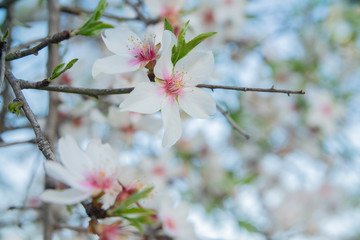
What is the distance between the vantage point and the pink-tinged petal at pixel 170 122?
661 millimetres

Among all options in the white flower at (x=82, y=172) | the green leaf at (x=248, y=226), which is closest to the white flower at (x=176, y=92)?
the white flower at (x=82, y=172)

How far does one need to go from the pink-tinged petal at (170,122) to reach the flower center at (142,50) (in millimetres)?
91

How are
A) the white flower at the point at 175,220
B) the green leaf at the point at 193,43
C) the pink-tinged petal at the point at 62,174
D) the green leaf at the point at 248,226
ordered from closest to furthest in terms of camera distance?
the pink-tinged petal at the point at 62,174 < the green leaf at the point at 193,43 < the white flower at the point at 175,220 < the green leaf at the point at 248,226

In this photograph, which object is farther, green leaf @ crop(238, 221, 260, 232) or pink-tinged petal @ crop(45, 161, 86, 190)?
green leaf @ crop(238, 221, 260, 232)

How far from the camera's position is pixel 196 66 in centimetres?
71

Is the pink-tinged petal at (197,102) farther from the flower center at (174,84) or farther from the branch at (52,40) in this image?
the branch at (52,40)

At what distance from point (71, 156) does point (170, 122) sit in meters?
0.19

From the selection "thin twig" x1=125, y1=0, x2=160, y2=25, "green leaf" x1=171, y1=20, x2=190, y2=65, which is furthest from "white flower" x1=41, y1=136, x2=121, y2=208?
"thin twig" x1=125, y1=0, x2=160, y2=25

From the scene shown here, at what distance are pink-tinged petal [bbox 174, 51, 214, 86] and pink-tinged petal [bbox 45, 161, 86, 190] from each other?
275mm

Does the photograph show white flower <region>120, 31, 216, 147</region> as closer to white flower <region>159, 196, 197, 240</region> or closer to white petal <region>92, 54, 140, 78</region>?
white petal <region>92, 54, 140, 78</region>

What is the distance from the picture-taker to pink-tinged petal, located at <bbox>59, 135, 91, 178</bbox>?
62cm

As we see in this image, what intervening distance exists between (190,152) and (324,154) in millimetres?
1143

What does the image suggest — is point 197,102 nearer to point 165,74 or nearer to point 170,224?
point 165,74

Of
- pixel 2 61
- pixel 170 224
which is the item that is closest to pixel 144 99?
pixel 2 61
